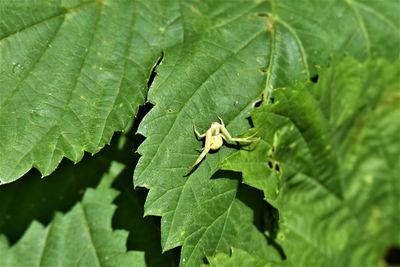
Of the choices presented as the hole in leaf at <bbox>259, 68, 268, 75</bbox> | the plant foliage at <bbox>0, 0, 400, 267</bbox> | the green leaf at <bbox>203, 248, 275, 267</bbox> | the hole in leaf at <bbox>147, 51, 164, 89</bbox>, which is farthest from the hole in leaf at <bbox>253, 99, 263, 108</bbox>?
the green leaf at <bbox>203, 248, 275, 267</bbox>

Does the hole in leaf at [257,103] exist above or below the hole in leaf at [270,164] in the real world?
above

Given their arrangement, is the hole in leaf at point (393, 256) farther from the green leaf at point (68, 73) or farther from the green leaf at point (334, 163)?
the green leaf at point (68, 73)

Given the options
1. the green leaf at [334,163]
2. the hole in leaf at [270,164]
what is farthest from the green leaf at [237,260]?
the hole in leaf at [270,164]

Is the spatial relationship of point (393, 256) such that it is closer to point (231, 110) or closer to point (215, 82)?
point (231, 110)

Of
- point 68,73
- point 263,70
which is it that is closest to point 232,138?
point 263,70

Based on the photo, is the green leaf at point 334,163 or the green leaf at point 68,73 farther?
the green leaf at point 68,73

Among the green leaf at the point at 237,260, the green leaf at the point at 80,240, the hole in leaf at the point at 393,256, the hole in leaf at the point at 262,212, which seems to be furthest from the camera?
the green leaf at the point at 80,240

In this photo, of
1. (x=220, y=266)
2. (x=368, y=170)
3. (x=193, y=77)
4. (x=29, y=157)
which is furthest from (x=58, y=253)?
(x=368, y=170)
